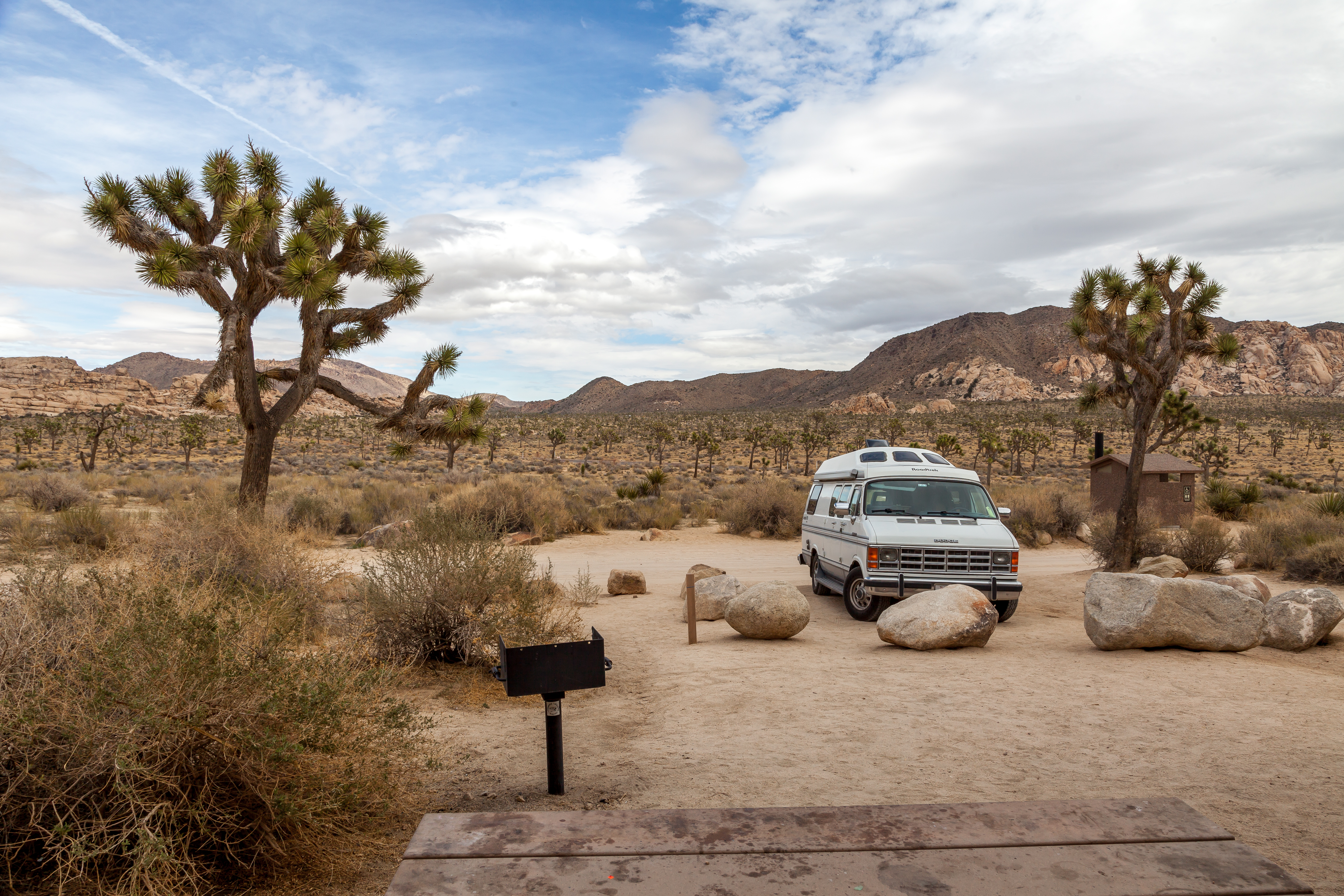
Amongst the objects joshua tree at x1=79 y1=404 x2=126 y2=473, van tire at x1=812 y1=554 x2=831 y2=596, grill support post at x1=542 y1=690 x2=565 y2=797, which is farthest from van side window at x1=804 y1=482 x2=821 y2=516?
joshua tree at x1=79 y1=404 x2=126 y2=473

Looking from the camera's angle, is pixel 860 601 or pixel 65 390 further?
pixel 65 390

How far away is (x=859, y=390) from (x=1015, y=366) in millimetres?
23111

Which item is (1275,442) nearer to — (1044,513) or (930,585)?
(1044,513)

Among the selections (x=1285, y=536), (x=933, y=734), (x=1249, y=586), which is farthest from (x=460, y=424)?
(x=1285, y=536)

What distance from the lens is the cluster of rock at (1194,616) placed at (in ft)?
27.9

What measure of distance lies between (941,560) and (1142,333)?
25.5 feet

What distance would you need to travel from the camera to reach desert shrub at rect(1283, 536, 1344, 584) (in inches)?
531

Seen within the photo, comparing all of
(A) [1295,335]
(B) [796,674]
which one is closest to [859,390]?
(A) [1295,335]

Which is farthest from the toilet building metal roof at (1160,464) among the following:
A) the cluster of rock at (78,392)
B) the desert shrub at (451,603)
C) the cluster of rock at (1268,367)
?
the cluster of rock at (1268,367)

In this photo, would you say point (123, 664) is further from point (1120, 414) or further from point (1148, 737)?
point (1120, 414)

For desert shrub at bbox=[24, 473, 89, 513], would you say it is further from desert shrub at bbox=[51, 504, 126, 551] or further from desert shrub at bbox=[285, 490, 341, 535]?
desert shrub at bbox=[285, 490, 341, 535]

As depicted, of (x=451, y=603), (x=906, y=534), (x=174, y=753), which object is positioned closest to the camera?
(x=174, y=753)

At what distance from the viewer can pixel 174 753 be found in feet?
10.9

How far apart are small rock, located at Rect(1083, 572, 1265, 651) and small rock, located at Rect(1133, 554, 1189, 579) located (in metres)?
4.88
